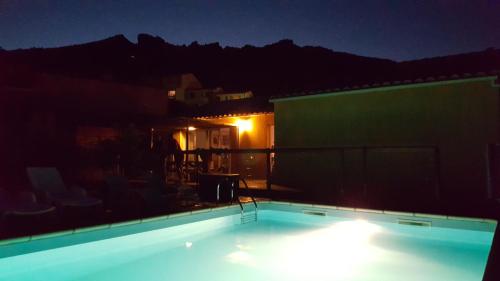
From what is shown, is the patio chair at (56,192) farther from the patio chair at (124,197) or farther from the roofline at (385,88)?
the roofline at (385,88)

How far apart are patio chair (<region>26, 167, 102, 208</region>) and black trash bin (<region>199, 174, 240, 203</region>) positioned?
2369 mm

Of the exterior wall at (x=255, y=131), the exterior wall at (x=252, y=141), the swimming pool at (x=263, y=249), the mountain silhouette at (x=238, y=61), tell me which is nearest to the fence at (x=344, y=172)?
the swimming pool at (x=263, y=249)

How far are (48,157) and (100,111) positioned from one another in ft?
7.35

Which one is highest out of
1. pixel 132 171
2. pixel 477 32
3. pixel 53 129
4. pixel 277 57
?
pixel 277 57

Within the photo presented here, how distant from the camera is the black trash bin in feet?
27.2

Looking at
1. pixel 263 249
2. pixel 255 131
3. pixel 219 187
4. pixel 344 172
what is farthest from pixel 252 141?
pixel 263 249

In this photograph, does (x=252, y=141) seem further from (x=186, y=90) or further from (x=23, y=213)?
(x=186, y=90)

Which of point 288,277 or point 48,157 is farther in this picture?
point 48,157

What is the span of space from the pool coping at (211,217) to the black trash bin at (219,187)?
0.66 m

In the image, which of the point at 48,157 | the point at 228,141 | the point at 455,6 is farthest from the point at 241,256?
the point at 455,6

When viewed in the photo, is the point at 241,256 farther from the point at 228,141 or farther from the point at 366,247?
the point at 228,141

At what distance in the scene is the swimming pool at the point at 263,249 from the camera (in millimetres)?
4676

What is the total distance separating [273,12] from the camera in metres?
23.6

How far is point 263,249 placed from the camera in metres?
6.21
